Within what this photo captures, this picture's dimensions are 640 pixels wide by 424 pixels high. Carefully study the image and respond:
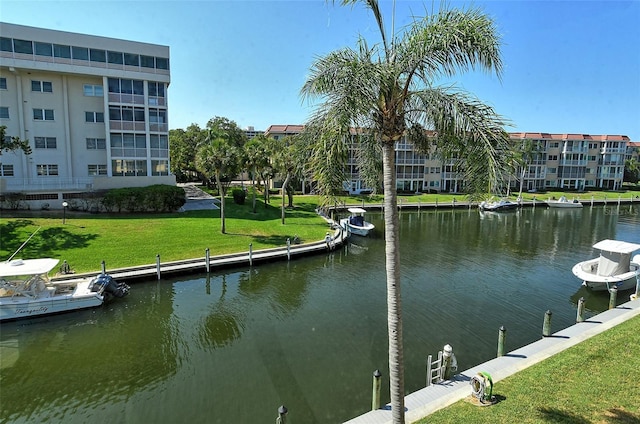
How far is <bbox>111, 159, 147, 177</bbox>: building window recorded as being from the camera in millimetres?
38375

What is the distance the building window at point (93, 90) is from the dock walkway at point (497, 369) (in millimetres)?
Answer: 40958

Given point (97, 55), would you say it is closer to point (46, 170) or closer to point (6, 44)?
point (6, 44)

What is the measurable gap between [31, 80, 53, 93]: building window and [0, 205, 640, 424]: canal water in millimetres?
27300

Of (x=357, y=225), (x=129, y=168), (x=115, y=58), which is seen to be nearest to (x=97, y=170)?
(x=129, y=168)

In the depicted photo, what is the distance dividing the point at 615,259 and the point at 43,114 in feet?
155

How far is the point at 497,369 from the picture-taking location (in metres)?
11.3

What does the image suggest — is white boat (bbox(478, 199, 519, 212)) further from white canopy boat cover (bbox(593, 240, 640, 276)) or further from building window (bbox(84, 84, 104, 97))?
building window (bbox(84, 84, 104, 97))

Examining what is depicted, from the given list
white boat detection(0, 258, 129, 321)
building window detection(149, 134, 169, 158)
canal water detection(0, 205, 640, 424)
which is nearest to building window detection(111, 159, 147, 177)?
building window detection(149, 134, 169, 158)

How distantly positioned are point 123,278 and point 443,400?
17.8 m

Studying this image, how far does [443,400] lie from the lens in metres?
9.62

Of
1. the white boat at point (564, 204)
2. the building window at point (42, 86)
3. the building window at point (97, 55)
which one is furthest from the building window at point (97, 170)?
the white boat at point (564, 204)

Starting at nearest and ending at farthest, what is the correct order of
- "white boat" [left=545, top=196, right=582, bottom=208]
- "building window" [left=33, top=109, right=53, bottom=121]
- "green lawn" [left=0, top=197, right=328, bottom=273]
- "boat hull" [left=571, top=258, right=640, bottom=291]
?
"boat hull" [left=571, top=258, right=640, bottom=291], "green lawn" [left=0, top=197, right=328, bottom=273], "building window" [left=33, top=109, right=53, bottom=121], "white boat" [left=545, top=196, right=582, bottom=208]

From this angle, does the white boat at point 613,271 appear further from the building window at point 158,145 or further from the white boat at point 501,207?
the building window at point 158,145

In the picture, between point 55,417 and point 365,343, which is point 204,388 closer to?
point 55,417
